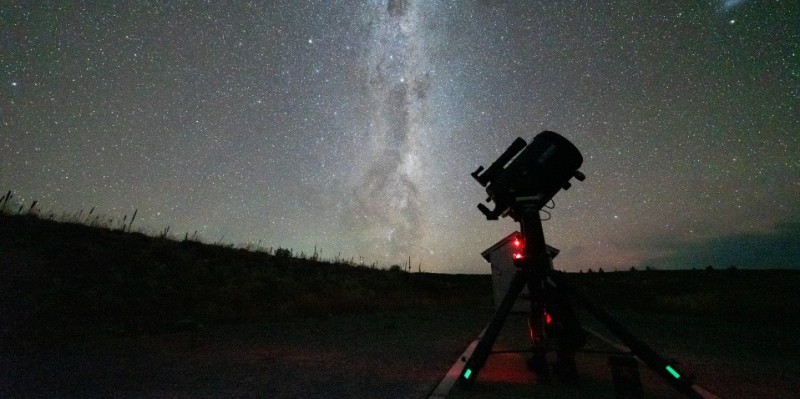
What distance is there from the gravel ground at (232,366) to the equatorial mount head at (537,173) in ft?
8.07

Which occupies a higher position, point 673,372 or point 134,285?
point 134,285

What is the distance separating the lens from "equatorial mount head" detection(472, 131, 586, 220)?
462 centimetres

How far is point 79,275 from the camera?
44.5ft

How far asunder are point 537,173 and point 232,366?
5324 millimetres

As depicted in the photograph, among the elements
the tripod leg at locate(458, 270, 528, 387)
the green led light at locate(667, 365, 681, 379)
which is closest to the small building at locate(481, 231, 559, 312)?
the tripod leg at locate(458, 270, 528, 387)

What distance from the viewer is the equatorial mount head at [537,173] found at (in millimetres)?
4617

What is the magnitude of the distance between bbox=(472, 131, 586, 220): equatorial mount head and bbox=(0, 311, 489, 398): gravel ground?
96.8 inches

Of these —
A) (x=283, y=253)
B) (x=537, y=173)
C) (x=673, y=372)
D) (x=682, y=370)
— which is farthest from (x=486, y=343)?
(x=283, y=253)

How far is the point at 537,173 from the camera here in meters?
4.62

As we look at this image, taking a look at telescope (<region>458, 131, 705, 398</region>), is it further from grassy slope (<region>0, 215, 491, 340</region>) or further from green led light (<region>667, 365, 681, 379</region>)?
grassy slope (<region>0, 215, 491, 340</region>)

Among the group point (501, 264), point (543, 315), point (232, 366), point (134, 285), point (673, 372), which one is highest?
point (501, 264)

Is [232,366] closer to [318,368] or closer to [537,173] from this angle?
[318,368]

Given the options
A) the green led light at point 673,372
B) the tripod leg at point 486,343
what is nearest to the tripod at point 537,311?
the tripod leg at point 486,343

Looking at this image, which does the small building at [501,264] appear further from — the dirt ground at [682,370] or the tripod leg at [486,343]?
the tripod leg at [486,343]
